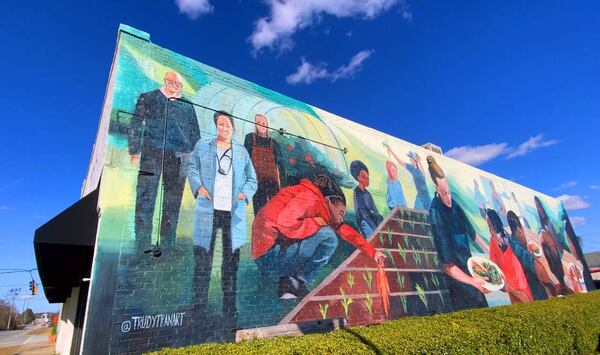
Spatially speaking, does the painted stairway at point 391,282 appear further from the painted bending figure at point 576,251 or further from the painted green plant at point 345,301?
the painted bending figure at point 576,251

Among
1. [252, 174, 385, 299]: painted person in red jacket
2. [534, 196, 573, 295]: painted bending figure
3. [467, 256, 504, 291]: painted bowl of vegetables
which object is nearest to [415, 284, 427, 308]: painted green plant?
[252, 174, 385, 299]: painted person in red jacket

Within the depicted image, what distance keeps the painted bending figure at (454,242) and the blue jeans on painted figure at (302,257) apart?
19.0 ft

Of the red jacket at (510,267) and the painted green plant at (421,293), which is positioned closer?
the painted green plant at (421,293)

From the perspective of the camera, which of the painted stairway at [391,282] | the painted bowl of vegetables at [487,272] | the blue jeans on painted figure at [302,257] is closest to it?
the blue jeans on painted figure at [302,257]

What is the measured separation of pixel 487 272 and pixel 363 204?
25.2 ft

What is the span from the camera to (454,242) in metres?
13.9

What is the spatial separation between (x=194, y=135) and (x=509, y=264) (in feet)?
51.7

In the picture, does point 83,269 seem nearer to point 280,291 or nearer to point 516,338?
point 280,291

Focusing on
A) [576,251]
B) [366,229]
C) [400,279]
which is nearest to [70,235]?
[366,229]

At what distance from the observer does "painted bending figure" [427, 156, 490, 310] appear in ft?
42.1

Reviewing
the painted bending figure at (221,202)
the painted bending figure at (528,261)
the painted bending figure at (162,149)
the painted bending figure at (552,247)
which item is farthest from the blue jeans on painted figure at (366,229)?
the painted bending figure at (552,247)

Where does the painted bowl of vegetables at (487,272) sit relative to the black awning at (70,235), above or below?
below

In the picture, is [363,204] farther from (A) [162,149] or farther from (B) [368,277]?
(A) [162,149]

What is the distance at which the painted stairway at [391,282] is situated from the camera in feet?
28.7
